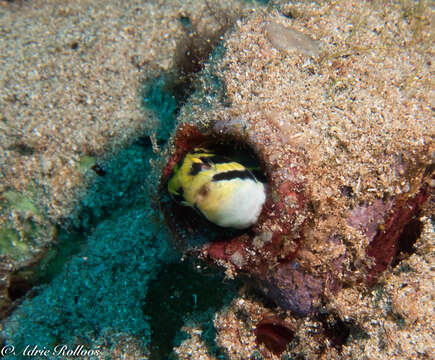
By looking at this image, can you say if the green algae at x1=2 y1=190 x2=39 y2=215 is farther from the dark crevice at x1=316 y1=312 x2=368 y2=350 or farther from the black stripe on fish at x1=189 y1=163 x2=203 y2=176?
the dark crevice at x1=316 y1=312 x2=368 y2=350

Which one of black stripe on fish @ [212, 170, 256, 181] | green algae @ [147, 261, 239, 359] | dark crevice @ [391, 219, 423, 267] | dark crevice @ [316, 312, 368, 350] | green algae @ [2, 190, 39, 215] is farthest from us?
green algae @ [2, 190, 39, 215]

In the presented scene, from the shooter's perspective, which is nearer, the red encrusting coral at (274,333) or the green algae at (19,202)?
the red encrusting coral at (274,333)

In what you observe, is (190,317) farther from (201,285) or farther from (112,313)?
(112,313)

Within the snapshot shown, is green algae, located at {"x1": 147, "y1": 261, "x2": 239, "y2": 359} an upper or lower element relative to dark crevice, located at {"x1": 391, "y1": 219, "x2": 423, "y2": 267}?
lower

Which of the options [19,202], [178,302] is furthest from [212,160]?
[19,202]

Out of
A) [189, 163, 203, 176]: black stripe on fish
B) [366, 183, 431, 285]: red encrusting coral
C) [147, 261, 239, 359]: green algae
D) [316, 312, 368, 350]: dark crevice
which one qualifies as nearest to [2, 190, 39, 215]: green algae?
[147, 261, 239, 359]: green algae

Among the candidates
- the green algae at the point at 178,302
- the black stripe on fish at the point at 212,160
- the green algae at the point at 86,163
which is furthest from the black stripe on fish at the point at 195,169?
the green algae at the point at 86,163

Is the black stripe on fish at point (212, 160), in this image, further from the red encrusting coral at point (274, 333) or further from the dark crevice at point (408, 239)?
the dark crevice at point (408, 239)

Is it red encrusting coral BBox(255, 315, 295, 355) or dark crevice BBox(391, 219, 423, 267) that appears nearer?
red encrusting coral BBox(255, 315, 295, 355)
